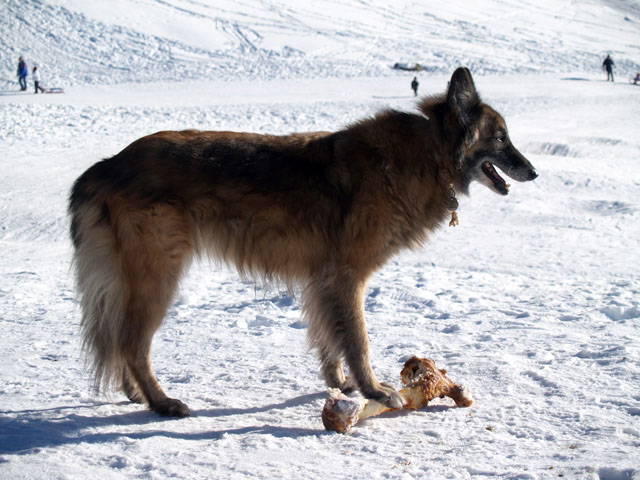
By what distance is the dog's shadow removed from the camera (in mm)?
3418

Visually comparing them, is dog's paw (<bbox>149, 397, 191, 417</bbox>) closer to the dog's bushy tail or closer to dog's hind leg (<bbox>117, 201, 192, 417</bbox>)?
dog's hind leg (<bbox>117, 201, 192, 417</bbox>)

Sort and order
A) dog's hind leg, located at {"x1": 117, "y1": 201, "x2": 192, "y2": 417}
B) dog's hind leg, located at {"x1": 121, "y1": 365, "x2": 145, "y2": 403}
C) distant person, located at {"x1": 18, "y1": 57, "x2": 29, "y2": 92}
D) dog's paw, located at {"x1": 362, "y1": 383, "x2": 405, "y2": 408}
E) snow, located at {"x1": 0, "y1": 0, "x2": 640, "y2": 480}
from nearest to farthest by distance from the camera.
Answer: snow, located at {"x1": 0, "y1": 0, "x2": 640, "y2": 480} → dog's hind leg, located at {"x1": 117, "y1": 201, "x2": 192, "y2": 417} → dog's paw, located at {"x1": 362, "y1": 383, "x2": 405, "y2": 408} → dog's hind leg, located at {"x1": 121, "y1": 365, "x2": 145, "y2": 403} → distant person, located at {"x1": 18, "y1": 57, "x2": 29, "y2": 92}

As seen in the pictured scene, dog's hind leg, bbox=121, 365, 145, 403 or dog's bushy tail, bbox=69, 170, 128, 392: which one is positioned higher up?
dog's bushy tail, bbox=69, 170, 128, 392

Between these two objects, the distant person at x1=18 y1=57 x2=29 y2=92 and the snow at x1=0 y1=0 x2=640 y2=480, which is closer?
the snow at x1=0 y1=0 x2=640 y2=480

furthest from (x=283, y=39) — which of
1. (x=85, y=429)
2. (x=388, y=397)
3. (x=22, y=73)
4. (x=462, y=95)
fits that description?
(x=85, y=429)

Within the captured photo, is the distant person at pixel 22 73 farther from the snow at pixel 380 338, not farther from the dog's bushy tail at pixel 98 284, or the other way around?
the dog's bushy tail at pixel 98 284

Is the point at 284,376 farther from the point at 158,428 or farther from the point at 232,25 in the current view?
the point at 232,25

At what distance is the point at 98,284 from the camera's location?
13.0ft

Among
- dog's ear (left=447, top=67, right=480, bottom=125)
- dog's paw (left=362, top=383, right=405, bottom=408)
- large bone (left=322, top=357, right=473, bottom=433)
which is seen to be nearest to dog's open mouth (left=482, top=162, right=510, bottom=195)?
dog's ear (left=447, top=67, right=480, bottom=125)

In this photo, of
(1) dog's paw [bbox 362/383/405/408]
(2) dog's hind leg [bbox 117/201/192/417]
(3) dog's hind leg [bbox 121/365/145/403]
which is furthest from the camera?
(3) dog's hind leg [bbox 121/365/145/403]

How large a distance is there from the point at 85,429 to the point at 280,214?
1751 millimetres

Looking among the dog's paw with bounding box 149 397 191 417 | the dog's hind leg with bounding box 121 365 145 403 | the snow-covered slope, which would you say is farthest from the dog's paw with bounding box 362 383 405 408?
the snow-covered slope

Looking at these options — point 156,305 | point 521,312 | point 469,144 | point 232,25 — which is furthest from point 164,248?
point 232,25

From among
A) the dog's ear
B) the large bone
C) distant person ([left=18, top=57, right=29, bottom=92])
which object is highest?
the dog's ear
